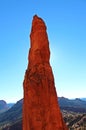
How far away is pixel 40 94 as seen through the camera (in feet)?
98.1

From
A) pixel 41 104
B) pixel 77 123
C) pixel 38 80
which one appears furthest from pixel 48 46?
pixel 77 123

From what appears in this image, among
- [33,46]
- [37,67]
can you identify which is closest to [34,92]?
[37,67]

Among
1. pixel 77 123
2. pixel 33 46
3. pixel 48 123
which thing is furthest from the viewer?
pixel 77 123

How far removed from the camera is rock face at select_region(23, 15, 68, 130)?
97.0ft

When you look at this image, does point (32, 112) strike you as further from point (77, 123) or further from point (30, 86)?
point (77, 123)

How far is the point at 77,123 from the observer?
130 meters

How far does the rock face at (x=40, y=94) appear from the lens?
1164 inches

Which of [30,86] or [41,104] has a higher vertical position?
[30,86]

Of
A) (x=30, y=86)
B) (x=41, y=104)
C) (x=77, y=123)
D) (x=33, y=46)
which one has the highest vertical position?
(x=77, y=123)

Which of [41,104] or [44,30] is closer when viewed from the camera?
[41,104]

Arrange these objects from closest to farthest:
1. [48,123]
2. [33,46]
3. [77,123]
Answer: [48,123] < [33,46] < [77,123]

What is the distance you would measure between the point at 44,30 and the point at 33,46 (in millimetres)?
2287

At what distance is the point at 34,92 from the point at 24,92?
146 centimetres

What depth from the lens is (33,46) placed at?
104 ft
